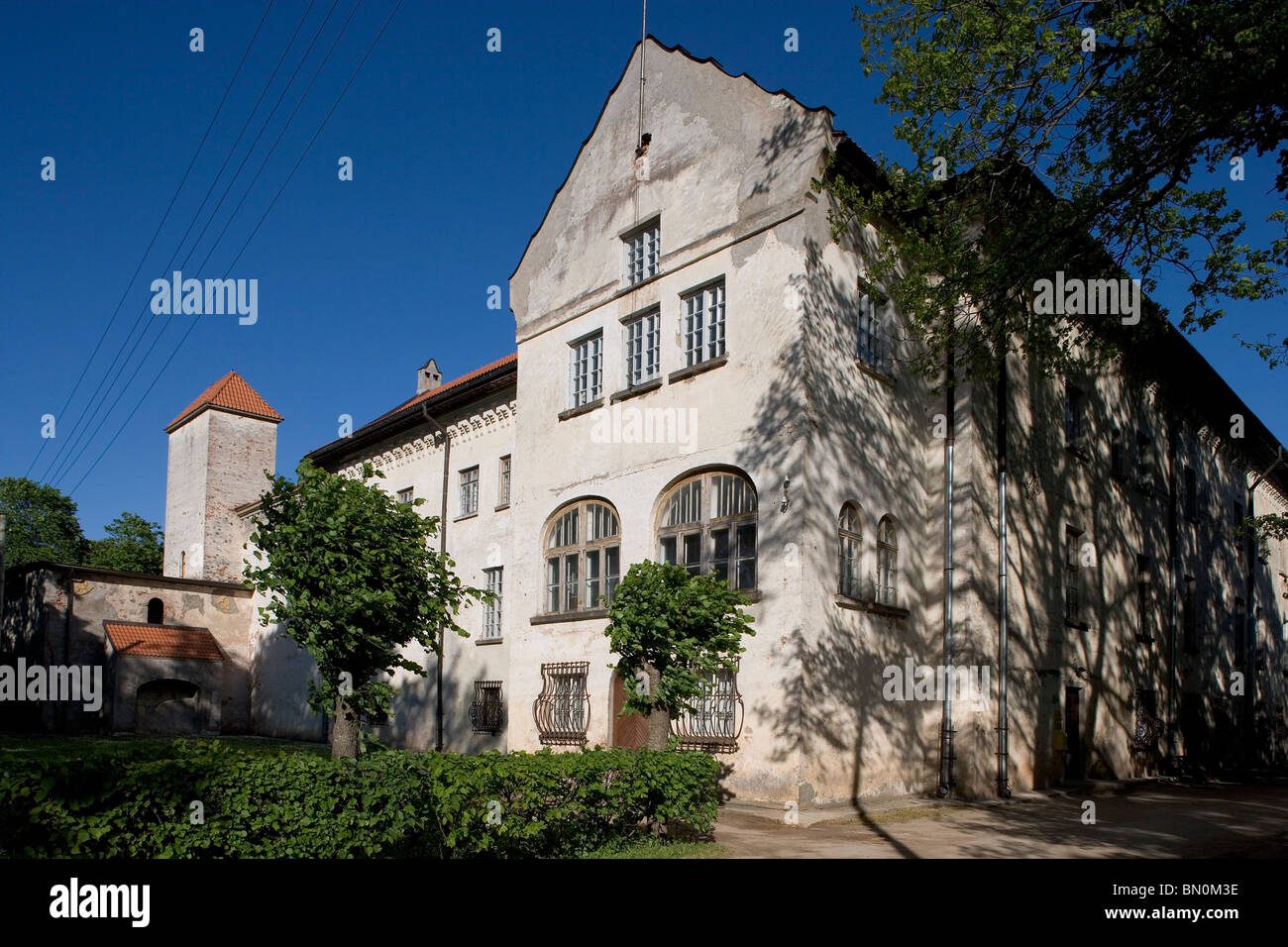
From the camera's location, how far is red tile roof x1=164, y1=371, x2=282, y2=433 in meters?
44.4

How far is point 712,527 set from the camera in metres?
17.4

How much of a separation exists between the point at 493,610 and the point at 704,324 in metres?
10.3

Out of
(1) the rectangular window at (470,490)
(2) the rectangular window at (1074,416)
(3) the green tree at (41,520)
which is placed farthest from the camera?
(3) the green tree at (41,520)

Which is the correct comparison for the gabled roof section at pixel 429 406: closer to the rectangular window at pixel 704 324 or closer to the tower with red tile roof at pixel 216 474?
the rectangular window at pixel 704 324

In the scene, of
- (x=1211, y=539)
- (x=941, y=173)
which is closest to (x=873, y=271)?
(x=941, y=173)

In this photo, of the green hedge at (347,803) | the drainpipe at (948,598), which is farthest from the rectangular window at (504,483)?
the green hedge at (347,803)

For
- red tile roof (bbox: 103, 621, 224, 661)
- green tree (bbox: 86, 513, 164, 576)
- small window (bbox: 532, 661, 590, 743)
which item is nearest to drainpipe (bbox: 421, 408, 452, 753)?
small window (bbox: 532, 661, 590, 743)

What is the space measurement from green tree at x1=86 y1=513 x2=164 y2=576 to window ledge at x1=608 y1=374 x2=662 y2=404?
197 feet

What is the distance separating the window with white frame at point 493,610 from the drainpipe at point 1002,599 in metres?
11.9

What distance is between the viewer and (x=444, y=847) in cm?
922

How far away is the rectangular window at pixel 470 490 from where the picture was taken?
2639 centimetres

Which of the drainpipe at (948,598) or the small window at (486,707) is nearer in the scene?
the drainpipe at (948,598)

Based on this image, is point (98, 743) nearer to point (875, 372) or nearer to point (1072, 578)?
point (875, 372)
